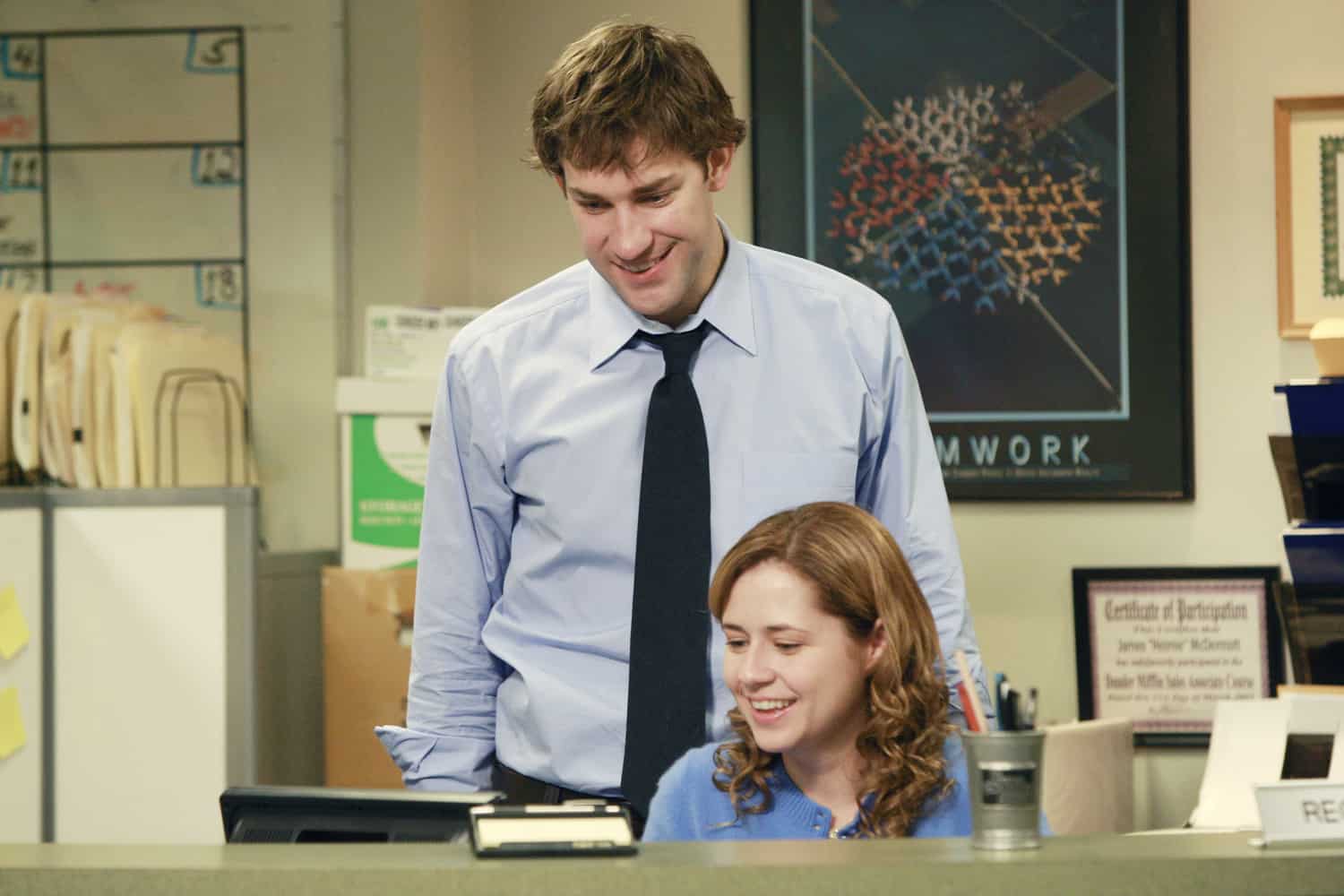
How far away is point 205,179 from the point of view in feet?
12.5

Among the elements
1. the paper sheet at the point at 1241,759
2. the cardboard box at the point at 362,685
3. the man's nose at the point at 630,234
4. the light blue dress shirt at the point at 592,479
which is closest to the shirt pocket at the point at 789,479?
the light blue dress shirt at the point at 592,479

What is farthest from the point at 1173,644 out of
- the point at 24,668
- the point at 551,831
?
the point at 551,831

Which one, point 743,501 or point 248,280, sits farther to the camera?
point 248,280

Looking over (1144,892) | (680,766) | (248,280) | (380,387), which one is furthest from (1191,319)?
(1144,892)

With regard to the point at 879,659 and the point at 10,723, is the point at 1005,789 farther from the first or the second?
the point at 10,723

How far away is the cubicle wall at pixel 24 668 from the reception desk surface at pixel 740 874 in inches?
87.1

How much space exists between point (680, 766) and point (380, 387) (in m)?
1.97

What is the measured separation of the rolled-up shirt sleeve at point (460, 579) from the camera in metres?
1.80

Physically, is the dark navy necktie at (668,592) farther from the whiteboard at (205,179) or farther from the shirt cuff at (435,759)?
the whiteboard at (205,179)

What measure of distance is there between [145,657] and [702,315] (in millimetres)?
1733

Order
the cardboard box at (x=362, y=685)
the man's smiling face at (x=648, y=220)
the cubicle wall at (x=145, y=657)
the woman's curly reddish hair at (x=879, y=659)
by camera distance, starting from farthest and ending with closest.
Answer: the cardboard box at (x=362, y=685) < the cubicle wall at (x=145, y=657) < the man's smiling face at (x=648, y=220) < the woman's curly reddish hair at (x=879, y=659)

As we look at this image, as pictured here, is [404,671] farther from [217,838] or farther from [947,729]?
[947,729]

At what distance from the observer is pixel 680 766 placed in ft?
5.24

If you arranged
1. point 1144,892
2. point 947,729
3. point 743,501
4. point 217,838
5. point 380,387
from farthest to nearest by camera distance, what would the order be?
1. point 380,387
2. point 217,838
3. point 743,501
4. point 947,729
5. point 1144,892
